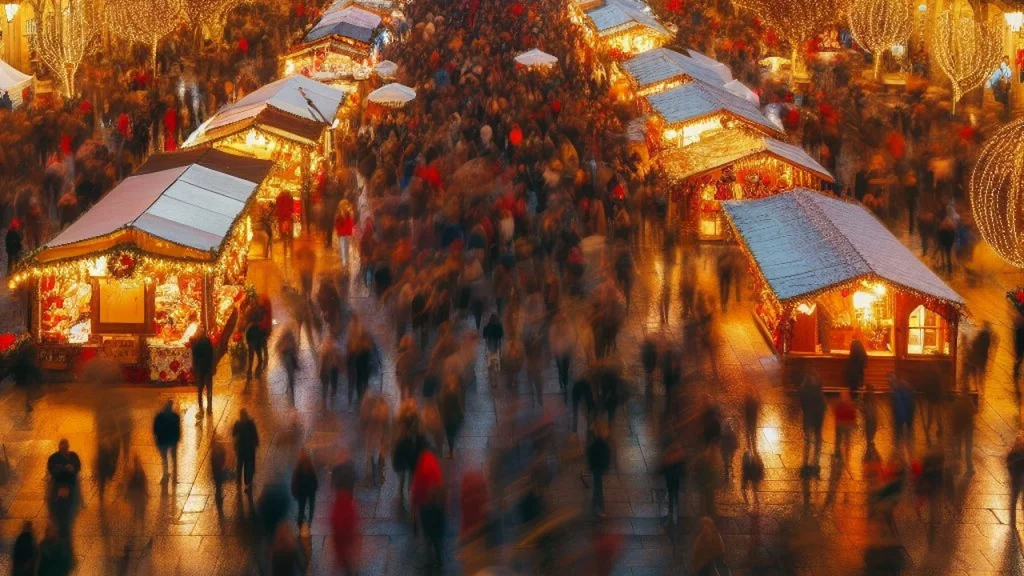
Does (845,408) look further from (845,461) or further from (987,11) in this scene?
(987,11)

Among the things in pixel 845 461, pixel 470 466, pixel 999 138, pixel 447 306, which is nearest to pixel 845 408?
pixel 845 461

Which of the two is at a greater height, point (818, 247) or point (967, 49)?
point (967, 49)

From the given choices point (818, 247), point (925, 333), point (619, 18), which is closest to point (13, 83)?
point (619, 18)

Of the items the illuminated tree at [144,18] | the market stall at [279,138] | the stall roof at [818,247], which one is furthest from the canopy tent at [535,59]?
the stall roof at [818,247]

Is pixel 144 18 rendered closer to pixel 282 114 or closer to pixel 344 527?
pixel 282 114

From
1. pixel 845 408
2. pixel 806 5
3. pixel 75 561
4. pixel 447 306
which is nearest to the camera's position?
pixel 75 561


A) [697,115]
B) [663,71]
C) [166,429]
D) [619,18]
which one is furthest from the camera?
[619,18]

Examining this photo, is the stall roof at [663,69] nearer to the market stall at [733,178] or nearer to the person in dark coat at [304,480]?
the market stall at [733,178]
